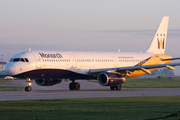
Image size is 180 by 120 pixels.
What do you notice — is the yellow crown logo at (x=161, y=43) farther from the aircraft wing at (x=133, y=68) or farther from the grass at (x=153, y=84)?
the aircraft wing at (x=133, y=68)

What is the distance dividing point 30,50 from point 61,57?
11.7 feet

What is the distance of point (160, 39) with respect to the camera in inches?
2003

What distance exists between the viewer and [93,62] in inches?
1656

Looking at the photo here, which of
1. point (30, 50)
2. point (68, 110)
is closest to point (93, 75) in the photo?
point (30, 50)

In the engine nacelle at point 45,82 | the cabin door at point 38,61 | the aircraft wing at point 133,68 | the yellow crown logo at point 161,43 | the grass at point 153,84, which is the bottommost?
the grass at point 153,84

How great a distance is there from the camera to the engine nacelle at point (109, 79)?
1494 inches

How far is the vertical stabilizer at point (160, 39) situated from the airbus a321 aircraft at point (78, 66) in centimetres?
207

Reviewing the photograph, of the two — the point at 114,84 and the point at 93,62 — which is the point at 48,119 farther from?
the point at 93,62

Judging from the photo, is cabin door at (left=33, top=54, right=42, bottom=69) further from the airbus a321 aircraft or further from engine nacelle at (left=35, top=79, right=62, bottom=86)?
engine nacelle at (left=35, top=79, right=62, bottom=86)

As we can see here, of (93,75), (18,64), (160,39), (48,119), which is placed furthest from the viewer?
(160,39)

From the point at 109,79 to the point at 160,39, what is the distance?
16.3 m

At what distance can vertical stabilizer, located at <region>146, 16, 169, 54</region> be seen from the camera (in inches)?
1983

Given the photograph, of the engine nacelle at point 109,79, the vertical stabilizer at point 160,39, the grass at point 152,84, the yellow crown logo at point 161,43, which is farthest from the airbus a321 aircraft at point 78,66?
the grass at point 152,84

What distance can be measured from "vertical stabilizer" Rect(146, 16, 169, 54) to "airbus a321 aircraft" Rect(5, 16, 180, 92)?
207cm
